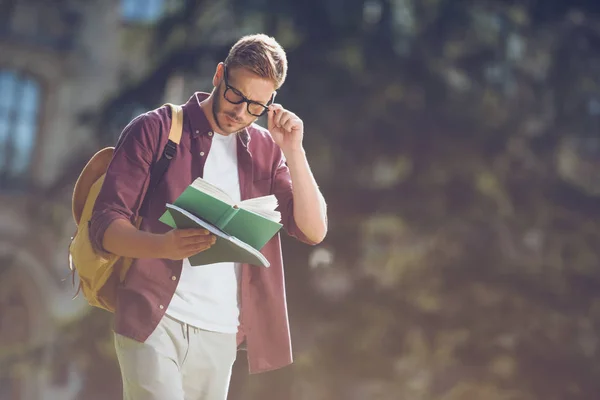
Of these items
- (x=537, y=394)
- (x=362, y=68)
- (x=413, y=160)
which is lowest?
(x=537, y=394)

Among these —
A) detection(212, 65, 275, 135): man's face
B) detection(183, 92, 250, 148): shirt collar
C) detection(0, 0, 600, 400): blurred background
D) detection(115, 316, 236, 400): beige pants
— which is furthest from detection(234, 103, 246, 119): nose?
detection(0, 0, 600, 400): blurred background

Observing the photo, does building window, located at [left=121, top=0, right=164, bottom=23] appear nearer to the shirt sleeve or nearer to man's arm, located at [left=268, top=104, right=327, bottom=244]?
the shirt sleeve

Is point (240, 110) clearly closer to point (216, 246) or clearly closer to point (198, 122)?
point (198, 122)

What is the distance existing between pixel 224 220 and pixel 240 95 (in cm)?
33

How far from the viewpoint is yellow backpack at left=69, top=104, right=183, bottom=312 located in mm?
2096

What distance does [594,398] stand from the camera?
8102mm

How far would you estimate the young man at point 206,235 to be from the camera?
2064 mm

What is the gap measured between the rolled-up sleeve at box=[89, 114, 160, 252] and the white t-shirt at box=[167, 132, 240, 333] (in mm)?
164

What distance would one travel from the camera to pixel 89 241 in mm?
2082

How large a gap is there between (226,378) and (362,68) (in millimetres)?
6181

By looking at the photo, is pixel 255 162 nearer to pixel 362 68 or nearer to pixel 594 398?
pixel 362 68

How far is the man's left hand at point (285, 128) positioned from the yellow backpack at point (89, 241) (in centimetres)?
22

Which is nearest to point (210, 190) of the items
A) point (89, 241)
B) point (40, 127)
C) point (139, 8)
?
point (89, 241)

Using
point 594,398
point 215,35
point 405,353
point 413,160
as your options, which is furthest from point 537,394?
point 215,35
